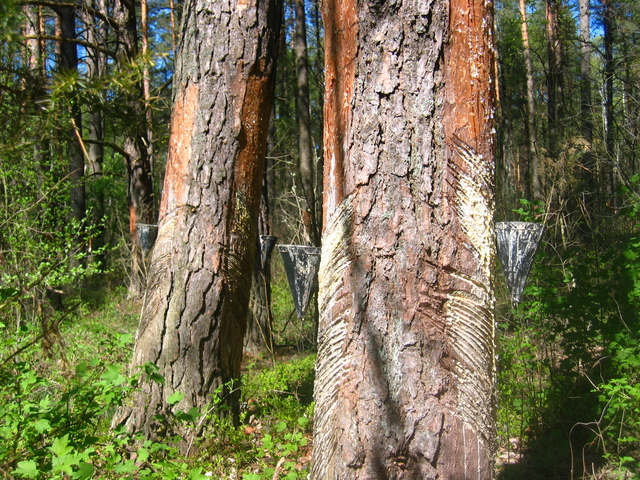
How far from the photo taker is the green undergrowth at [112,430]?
2510 millimetres

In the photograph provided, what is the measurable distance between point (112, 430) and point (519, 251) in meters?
3.32

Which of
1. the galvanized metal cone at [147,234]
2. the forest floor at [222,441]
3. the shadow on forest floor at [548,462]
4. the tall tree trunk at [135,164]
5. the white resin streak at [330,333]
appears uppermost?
the tall tree trunk at [135,164]

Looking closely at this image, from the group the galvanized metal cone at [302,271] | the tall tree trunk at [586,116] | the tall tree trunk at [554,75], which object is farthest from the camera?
the tall tree trunk at [554,75]

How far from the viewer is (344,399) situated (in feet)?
6.28

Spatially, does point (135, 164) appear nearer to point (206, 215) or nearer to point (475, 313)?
point (206, 215)

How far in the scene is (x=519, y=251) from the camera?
4.55 metres

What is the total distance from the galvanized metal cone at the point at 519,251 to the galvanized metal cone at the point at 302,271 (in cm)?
187

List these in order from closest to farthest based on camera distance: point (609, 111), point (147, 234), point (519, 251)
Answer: point (519, 251) → point (147, 234) → point (609, 111)

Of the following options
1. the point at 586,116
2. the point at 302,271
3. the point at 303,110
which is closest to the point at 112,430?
the point at 302,271

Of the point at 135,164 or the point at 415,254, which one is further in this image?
the point at 135,164

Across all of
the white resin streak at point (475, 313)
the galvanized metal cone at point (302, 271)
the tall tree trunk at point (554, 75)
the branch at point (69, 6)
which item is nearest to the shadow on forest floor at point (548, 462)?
the white resin streak at point (475, 313)

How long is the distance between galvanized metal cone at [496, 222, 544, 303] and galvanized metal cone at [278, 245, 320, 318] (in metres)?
1.87

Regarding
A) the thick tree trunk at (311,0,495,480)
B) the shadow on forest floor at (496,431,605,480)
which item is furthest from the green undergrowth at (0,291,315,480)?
the shadow on forest floor at (496,431,605,480)

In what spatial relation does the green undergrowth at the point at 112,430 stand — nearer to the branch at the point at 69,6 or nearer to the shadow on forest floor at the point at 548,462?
the shadow on forest floor at the point at 548,462
